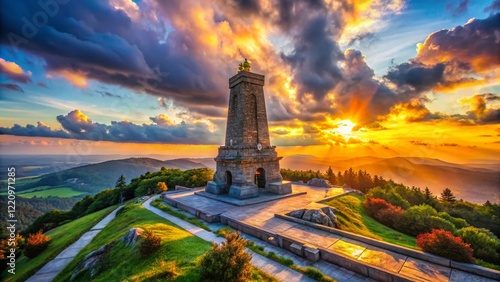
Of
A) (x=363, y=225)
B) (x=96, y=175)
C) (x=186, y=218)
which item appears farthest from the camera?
(x=96, y=175)

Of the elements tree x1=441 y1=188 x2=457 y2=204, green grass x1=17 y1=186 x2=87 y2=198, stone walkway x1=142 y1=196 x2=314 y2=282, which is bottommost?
green grass x1=17 y1=186 x2=87 y2=198

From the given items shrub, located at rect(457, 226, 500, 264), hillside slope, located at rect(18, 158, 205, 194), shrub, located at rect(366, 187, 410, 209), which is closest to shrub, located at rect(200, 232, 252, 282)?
Answer: shrub, located at rect(457, 226, 500, 264)

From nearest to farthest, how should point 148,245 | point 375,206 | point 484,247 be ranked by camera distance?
point 148,245
point 484,247
point 375,206

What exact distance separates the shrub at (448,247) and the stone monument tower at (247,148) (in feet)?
41.1

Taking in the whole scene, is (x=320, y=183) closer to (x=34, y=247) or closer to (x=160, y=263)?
(x=160, y=263)

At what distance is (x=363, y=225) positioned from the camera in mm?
14664

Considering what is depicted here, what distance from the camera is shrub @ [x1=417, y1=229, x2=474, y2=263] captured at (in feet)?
24.5

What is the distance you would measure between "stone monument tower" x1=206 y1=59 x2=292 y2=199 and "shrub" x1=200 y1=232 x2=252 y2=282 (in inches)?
469

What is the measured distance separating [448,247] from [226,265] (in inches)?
327

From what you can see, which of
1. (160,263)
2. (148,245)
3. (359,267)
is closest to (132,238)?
(148,245)

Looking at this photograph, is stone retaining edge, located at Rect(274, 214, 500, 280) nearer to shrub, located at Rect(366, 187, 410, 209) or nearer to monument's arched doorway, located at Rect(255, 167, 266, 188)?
monument's arched doorway, located at Rect(255, 167, 266, 188)

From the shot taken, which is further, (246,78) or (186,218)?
(246,78)

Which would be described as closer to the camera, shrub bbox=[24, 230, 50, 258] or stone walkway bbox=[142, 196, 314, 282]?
stone walkway bbox=[142, 196, 314, 282]

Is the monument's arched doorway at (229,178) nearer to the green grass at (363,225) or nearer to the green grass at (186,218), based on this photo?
the green grass at (186,218)
